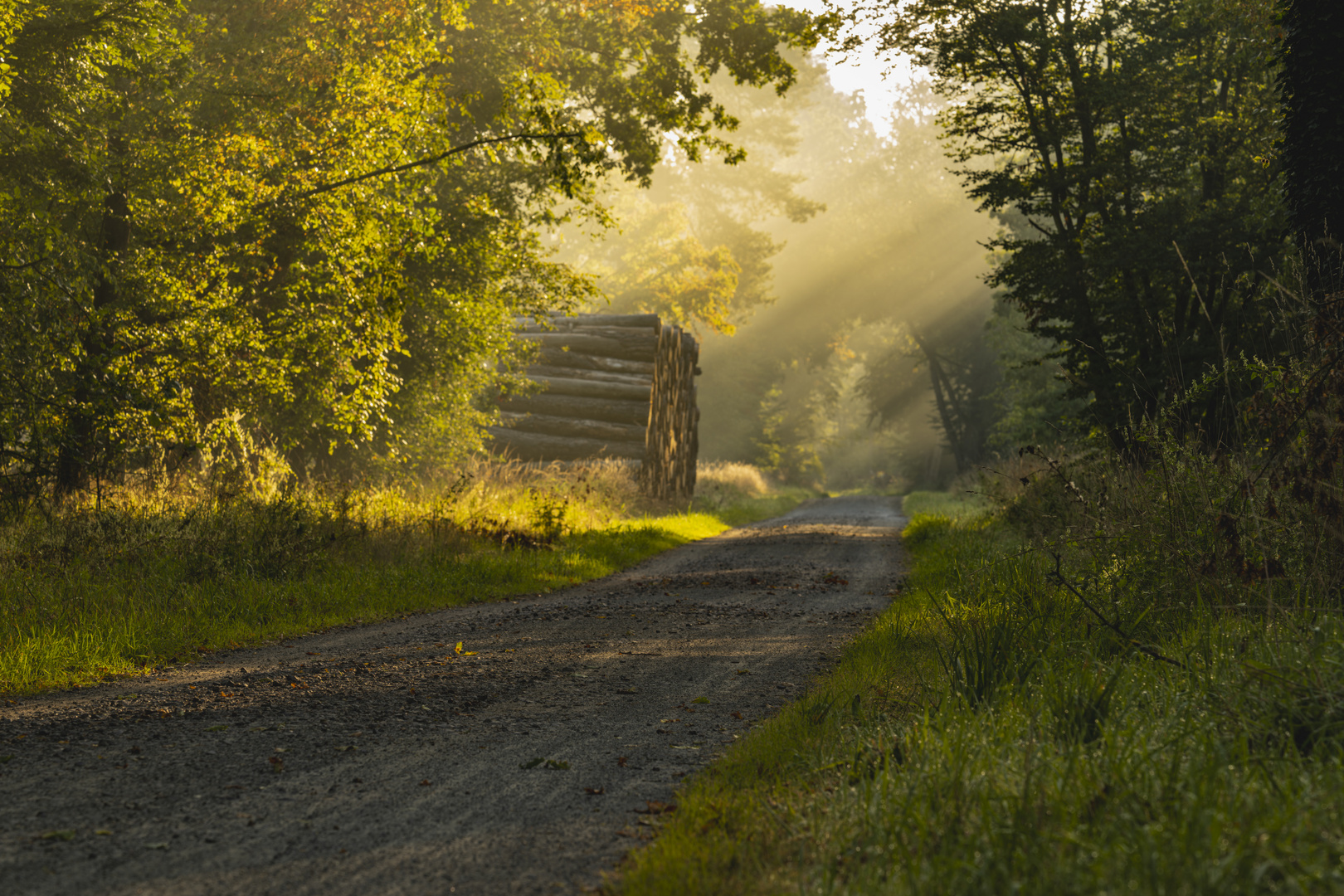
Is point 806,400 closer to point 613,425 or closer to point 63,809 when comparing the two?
Answer: point 613,425

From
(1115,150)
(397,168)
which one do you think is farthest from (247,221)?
(1115,150)

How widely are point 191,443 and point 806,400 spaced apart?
51695 mm

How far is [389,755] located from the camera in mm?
3924

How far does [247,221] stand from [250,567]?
17.5 feet

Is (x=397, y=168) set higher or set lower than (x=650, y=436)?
higher

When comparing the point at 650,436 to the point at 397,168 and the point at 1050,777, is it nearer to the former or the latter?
the point at 397,168

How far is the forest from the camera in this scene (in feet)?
9.68

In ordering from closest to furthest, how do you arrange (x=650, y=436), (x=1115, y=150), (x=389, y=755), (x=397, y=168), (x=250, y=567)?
(x=389, y=755) < (x=250, y=567) < (x=397, y=168) < (x=1115, y=150) < (x=650, y=436)

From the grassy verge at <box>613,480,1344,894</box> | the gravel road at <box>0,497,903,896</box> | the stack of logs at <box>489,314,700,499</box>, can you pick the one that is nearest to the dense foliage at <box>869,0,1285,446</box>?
the gravel road at <box>0,497,903,896</box>

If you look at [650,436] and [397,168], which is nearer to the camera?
[397,168]

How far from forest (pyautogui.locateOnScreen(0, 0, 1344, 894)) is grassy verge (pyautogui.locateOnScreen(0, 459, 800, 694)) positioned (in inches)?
2.2

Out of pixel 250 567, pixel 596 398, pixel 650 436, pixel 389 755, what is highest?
pixel 596 398

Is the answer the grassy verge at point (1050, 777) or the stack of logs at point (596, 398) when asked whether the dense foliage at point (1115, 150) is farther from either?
the stack of logs at point (596, 398)

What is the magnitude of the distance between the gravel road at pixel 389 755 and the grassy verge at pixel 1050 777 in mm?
480
